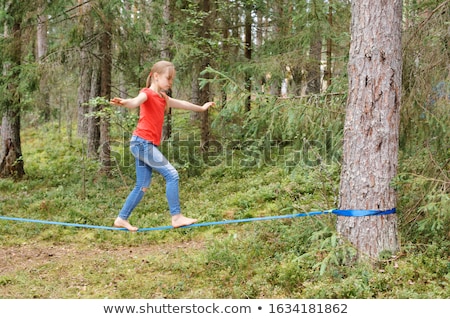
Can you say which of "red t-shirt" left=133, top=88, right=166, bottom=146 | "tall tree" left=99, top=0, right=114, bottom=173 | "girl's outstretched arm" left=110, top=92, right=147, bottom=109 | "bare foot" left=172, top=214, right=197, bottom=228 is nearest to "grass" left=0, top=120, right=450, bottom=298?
"tall tree" left=99, top=0, right=114, bottom=173

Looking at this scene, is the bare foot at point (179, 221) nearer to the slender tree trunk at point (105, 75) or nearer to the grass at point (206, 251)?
the grass at point (206, 251)

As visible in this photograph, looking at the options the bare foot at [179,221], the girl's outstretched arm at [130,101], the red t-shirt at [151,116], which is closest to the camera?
the girl's outstretched arm at [130,101]

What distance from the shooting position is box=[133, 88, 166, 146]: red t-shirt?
5539 millimetres

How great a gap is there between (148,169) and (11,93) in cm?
720

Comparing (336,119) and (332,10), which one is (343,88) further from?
(332,10)

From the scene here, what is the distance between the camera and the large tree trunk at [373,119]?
5.25 meters

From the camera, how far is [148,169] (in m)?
5.85

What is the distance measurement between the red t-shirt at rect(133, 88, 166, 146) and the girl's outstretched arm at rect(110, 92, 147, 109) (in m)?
0.14

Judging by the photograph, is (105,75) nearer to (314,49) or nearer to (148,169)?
(314,49)

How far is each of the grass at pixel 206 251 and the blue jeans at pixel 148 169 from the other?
0.96 meters

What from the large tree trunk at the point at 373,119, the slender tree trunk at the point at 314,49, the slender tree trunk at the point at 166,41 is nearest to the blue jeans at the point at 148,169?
the large tree trunk at the point at 373,119

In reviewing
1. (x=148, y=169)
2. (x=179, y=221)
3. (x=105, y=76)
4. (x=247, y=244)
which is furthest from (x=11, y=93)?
(x=247, y=244)

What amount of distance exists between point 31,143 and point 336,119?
1537cm
